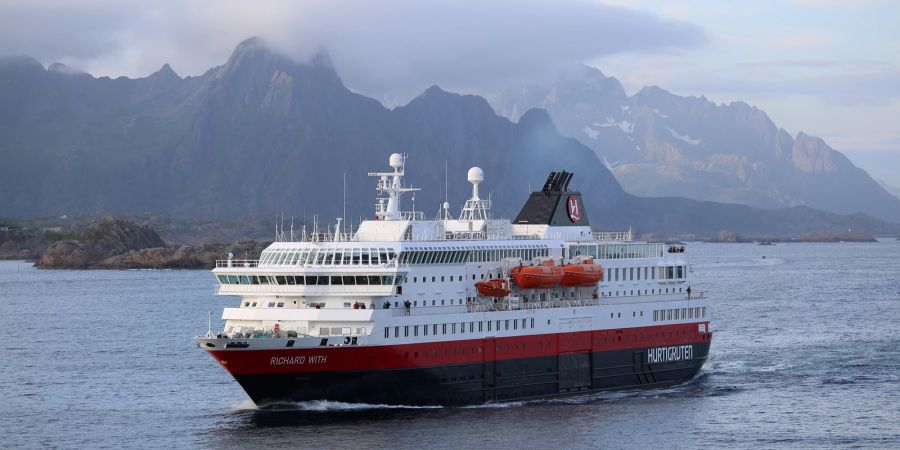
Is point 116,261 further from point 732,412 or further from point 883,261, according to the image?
point 732,412

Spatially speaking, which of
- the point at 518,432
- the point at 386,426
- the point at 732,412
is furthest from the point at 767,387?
the point at 386,426

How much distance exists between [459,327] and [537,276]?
459 centimetres

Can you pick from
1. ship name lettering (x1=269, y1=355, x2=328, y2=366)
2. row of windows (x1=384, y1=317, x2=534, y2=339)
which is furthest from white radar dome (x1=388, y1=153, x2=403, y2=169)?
ship name lettering (x1=269, y1=355, x2=328, y2=366)

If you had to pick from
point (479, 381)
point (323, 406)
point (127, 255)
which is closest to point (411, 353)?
point (323, 406)

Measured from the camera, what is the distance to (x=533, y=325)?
50.2 m

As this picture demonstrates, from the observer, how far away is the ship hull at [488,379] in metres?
45.0

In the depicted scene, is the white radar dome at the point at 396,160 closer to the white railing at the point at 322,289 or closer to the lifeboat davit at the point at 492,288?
the lifeboat davit at the point at 492,288

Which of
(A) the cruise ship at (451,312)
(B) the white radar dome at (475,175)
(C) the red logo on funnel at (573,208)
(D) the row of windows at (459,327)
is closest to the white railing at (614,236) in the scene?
(A) the cruise ship at (451,312)

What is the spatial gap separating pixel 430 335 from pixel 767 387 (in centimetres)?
1773

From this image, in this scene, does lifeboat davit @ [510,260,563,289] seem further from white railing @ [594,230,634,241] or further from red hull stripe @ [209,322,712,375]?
white railing @ [594,230,634,241]

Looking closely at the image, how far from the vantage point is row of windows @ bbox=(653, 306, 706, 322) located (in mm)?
56344

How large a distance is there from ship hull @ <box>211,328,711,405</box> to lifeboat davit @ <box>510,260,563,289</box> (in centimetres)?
283

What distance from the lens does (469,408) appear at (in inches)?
1869

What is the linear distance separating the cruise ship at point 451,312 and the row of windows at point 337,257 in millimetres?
47
